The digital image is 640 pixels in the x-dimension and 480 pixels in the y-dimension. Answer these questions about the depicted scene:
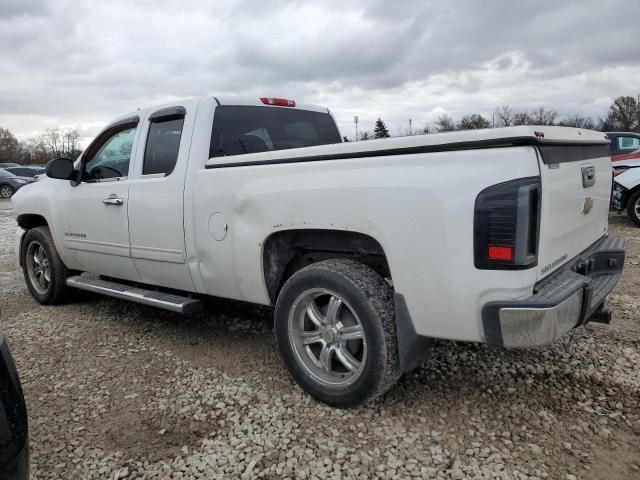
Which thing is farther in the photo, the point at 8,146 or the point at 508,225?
the point at 8,146

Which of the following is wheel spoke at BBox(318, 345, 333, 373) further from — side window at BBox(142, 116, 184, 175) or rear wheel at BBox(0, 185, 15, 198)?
rear wheel at BBox(0, 185, 15, 198)

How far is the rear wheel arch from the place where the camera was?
9.66 ft

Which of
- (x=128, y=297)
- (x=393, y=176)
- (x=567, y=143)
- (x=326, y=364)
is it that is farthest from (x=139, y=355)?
(x=567, y=143)

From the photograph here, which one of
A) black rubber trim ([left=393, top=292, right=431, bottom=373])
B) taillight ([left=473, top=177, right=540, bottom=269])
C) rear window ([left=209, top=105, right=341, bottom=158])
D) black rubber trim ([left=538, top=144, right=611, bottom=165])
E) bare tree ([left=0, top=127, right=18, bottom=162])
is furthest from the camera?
bare tree ([left=0, top=127, right=18, bottom=162])

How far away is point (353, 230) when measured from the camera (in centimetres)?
270

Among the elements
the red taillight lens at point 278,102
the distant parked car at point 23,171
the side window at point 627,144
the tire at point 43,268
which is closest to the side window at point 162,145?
the red taillight lens at point 278,102

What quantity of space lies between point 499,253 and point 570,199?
69cm

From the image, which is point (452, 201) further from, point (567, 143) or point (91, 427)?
point (91, 427)

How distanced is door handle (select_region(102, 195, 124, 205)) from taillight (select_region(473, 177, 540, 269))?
9.63 ft

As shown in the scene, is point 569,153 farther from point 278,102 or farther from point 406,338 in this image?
point 278,102

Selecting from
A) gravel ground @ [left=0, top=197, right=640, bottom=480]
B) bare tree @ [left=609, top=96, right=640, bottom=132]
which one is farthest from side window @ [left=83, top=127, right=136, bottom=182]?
bare tree @ [left=609, top=96, right=640, bottom=132]

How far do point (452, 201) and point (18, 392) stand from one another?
1.90 metres

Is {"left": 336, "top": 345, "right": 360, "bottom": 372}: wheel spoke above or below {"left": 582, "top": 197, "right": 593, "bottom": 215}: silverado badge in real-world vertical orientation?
below

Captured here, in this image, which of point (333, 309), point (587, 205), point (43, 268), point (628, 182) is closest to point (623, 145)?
point (628, 182)
